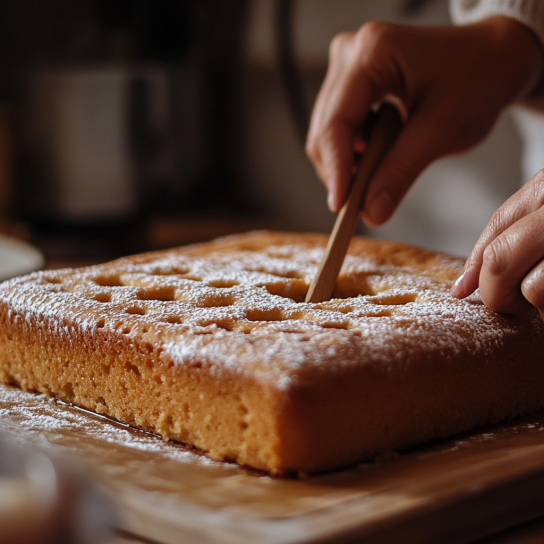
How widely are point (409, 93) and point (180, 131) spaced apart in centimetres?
139

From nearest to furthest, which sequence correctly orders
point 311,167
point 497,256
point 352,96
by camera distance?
point 497,256
point 352,96
point 311,167

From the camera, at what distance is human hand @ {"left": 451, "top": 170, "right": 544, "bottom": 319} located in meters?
0.56

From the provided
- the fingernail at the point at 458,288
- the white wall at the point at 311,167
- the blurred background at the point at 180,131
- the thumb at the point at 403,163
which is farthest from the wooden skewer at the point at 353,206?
the white wall at the point at 311,167

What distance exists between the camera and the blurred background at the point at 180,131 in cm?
186

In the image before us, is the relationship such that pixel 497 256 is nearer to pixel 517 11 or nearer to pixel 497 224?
pixel 497 224

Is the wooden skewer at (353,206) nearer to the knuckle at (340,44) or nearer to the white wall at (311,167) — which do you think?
the knuckle at (340,44)

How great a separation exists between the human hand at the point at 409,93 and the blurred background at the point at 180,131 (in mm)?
492

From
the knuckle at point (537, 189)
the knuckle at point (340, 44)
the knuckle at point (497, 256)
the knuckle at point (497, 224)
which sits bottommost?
the knuckle at point (497, 256)

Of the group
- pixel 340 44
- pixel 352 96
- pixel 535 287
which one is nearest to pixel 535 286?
pixel 535 287

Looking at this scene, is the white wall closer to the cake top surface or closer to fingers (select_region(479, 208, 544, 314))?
the cake top surface

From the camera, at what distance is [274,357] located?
0.52 meters

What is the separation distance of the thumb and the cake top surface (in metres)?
0.06

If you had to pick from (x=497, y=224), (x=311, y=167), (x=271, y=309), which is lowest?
(x=311, y=167)

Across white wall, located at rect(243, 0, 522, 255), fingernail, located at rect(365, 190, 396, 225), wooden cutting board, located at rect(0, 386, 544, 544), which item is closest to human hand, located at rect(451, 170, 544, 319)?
wooden cutting board, located at rect(0, 386, 544, 544)
